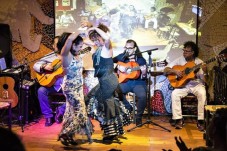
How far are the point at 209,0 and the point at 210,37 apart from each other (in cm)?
71

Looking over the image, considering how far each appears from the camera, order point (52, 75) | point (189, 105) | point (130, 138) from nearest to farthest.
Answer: point (130, 138), point (52, 75), point (189, 105)

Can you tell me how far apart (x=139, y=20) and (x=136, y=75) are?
1275 mm

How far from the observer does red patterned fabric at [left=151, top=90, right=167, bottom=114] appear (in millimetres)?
7258

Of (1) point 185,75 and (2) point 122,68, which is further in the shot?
(2) point 122,68

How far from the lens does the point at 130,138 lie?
560 centimetres

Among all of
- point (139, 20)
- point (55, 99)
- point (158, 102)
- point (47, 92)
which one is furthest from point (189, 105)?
point (47, 92)

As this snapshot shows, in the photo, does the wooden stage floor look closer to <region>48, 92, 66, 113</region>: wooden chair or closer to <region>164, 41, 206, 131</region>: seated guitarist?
<region>164, 41, 206, 131</region>: seated guitarist

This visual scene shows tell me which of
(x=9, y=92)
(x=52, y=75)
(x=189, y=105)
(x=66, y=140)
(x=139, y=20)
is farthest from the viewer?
(x=139, y=20)

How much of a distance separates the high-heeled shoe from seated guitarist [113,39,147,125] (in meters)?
1.64

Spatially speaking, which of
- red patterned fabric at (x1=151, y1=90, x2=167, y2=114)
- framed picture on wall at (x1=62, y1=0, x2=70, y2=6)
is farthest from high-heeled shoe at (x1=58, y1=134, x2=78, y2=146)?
framed picture on wall at (x1=62, y1=0, x2=70, y2=6)

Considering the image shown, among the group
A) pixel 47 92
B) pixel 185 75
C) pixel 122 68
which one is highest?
pixel 122 68

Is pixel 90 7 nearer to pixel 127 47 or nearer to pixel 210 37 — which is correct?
pixel 127 47

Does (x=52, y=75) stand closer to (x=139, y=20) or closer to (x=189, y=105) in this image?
(x=139, y=20)

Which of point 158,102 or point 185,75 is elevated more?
point 185,75
